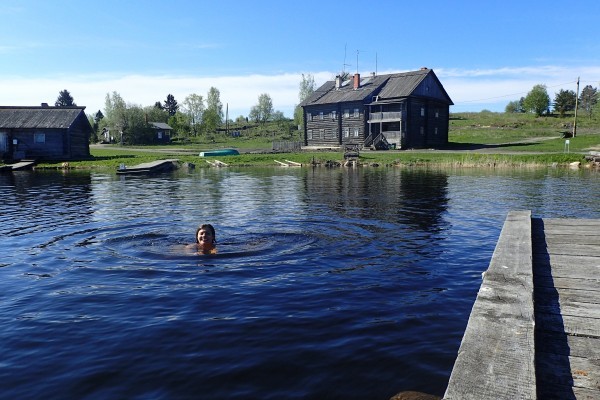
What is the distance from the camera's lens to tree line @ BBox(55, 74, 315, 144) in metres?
93.1

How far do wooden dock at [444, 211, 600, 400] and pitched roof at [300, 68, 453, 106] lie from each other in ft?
178

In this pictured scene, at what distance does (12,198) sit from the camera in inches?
939

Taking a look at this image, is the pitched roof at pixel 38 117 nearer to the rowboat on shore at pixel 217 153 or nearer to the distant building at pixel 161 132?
the rowboat on shore at pixel 217 153

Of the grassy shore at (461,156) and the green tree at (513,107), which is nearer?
the grassy shore at (461,156)

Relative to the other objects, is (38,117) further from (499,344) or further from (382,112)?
(499,344)

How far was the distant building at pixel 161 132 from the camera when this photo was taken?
3812 inches

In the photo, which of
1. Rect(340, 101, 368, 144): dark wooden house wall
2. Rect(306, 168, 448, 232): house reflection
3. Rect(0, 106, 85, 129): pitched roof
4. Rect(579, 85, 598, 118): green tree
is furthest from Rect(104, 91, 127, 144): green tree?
Rect(579, 85, 598, 118): green tree

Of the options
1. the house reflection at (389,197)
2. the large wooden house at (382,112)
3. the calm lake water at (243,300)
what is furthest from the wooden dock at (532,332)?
the large wooden house at (382,112)

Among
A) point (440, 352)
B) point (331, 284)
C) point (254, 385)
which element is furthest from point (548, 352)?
point (331, 284)

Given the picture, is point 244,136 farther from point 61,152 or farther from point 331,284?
point 331,284

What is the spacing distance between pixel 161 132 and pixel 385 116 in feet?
183

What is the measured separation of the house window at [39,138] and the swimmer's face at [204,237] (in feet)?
158

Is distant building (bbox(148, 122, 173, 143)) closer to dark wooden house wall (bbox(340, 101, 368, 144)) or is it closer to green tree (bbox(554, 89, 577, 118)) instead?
dark wooden house wall (bbox(340, 101, 368, 144))

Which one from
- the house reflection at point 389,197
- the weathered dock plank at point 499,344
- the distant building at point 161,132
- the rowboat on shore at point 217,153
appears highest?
the distant building at point 161,132
